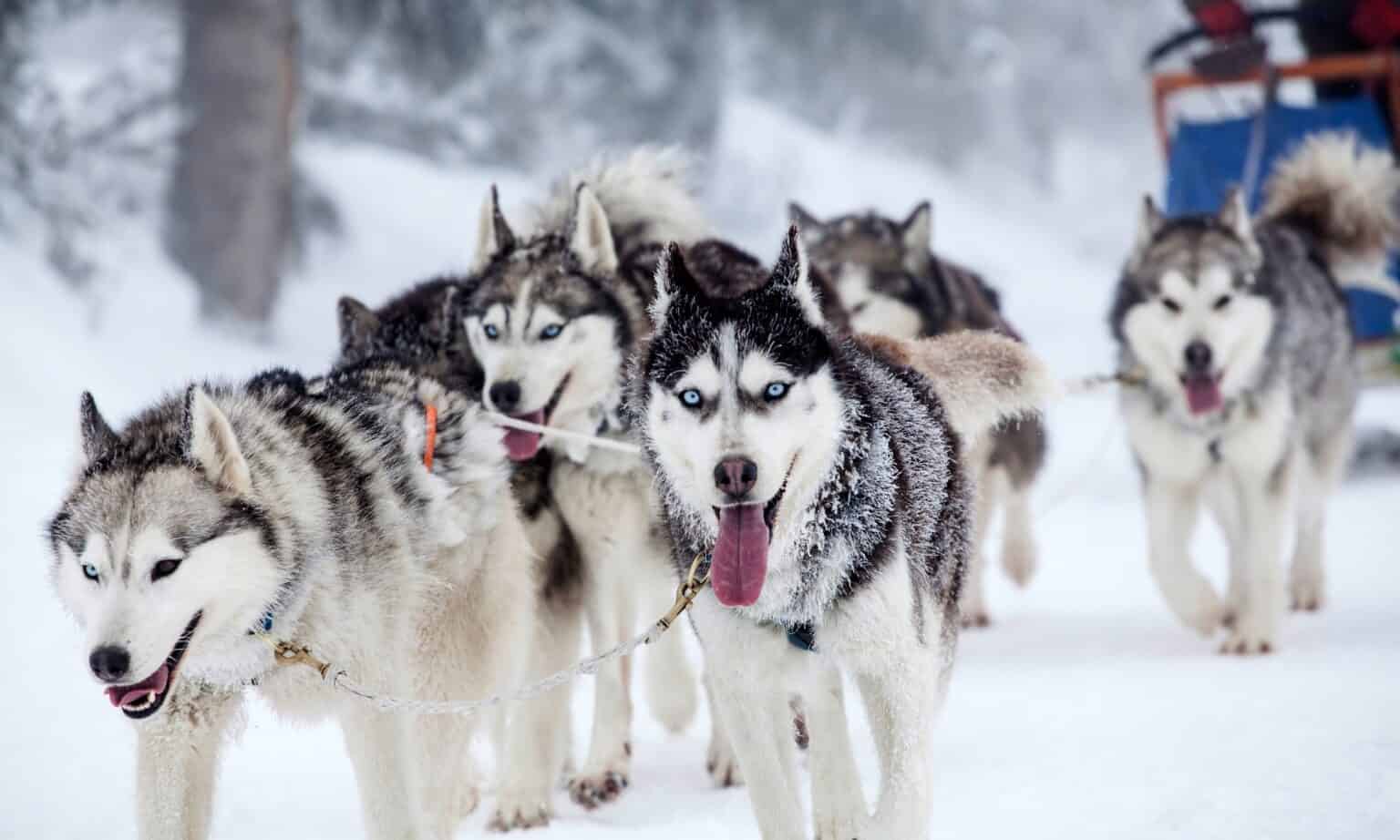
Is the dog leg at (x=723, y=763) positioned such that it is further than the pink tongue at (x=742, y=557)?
Yes

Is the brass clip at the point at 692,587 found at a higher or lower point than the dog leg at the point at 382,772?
higher

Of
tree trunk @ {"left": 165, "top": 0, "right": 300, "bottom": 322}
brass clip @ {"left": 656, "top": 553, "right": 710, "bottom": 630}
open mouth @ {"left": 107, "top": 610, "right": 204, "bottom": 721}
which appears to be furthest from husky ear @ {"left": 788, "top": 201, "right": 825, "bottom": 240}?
tree trunk @ {"left": 165, "top": 0, "right": 300, "bottom": 322}

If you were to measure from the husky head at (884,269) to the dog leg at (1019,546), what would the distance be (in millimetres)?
1025

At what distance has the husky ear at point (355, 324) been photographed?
373 cm

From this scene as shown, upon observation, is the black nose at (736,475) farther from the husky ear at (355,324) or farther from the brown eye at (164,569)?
the husky ear at (355,324)

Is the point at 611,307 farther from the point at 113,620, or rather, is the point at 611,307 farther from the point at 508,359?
the point at 113,620

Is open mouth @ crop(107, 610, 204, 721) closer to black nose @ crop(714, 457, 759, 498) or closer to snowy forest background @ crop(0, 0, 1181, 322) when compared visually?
black nose @ crop(714, 457, 759, 498)

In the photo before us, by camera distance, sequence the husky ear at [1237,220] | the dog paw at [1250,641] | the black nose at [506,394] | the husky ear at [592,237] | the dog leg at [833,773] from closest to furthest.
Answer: the dog leg at [833,773], the black nose at [506,394], the husky ear at [592,237], the dog paw at [1250,641], the husky ear at [1237,220]

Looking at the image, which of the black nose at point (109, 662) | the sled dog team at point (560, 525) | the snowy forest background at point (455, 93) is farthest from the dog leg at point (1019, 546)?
the snowy forest background at point (455, 93)

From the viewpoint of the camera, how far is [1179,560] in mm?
5008

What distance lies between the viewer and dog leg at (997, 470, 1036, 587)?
5.92 meters

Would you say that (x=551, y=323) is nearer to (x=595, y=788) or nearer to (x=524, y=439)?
(x=524, y=439)

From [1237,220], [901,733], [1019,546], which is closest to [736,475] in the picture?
[901,733]

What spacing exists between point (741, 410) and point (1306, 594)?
3.85 meters
